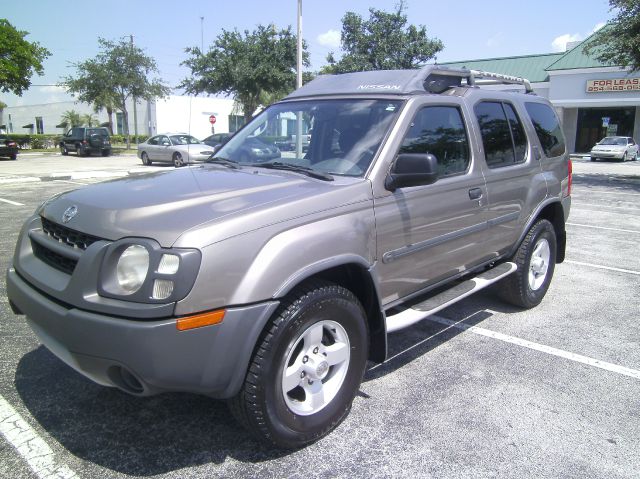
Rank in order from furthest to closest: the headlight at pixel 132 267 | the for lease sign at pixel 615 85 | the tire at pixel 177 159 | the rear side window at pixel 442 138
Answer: the for lease sign at pixel 615 85, the tire at pixel 177 159, the rear side window at pixel 442 138, the headlight at pixel 132 267

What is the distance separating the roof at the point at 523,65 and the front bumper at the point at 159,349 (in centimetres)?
4232

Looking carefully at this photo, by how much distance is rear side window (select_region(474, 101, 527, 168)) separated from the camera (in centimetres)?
423


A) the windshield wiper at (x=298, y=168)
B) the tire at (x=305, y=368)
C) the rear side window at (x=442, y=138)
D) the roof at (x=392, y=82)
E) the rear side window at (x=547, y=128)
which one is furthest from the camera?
the rear side window at (x=547, y=128)

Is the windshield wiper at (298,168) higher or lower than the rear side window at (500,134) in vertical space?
lower

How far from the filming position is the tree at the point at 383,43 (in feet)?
106

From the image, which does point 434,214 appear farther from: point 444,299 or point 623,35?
point 623,35

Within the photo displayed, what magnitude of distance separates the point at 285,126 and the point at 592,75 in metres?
39.4

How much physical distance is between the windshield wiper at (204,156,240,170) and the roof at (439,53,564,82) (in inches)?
1598

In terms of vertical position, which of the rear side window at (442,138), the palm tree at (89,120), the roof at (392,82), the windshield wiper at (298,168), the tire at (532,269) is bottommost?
the tire at (532,269)

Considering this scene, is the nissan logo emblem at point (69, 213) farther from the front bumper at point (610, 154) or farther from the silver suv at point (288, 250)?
the front bumper at point (610, 154)

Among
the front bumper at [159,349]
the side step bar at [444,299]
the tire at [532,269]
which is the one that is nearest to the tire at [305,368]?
the front bumper at [159,349]

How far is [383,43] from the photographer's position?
105 ft

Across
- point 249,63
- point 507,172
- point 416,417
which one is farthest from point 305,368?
point 249,63

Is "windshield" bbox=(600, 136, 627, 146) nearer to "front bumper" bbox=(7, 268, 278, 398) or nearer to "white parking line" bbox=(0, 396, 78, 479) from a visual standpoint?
"front bumper" bbox=(7, 268, 278, 398)
